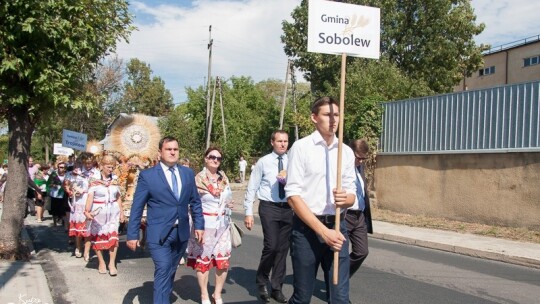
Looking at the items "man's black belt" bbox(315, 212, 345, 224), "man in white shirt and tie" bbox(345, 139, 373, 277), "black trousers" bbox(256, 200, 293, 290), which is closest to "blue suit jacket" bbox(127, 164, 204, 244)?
"black trousers" bbox(256, 200, 293, 290)

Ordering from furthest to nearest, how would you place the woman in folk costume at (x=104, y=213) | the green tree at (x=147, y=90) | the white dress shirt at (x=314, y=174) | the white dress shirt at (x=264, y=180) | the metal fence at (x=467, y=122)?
the green tree at (x=147, y=90)
the metal fence at (x=467, y=122)
the woman in folk costume at (x=104, y=213)
the white dress shirt at (x=264, y=180)
the white dress shirt at (x=314, y=174)

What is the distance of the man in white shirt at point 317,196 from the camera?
11.9 ft

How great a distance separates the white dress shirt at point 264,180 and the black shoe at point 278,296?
1007 millimetres

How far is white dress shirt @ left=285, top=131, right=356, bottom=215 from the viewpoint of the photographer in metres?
3.62

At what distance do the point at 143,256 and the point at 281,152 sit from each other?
3.89 metres

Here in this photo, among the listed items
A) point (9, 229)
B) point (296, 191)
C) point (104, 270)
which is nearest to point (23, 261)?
point (9, 229)

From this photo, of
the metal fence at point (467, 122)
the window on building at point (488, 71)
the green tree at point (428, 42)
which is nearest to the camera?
the metal fence at point (467, 122)

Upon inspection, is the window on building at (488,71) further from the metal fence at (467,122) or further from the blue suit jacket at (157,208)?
the blue suit jacket at (157,208)

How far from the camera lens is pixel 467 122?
48.2ft

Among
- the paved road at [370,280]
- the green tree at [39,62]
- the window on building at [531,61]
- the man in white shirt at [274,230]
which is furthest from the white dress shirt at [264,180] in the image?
the window on building at [531,61]

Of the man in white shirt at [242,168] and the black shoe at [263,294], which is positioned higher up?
the man in white shirt at [242,168]

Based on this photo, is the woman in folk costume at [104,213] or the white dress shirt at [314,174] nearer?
the white dress shirt at [314,174]

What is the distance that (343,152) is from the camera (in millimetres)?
3812

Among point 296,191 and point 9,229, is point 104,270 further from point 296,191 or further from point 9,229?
point 296,191
